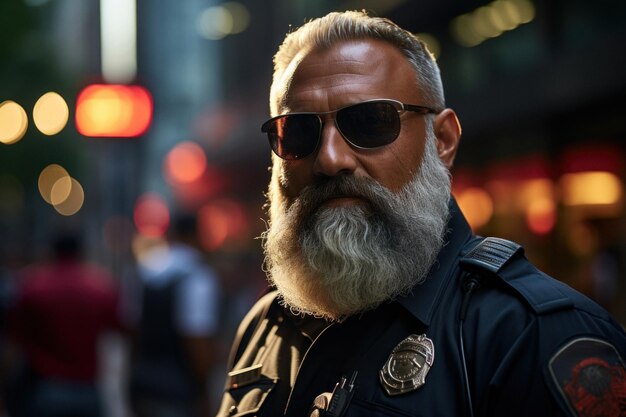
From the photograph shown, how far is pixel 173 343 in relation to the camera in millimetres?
6219

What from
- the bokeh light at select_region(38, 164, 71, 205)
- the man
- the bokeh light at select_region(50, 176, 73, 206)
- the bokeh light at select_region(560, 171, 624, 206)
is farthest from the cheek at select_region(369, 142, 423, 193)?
the bokeh light at select_region(50, 176, 73, 206)

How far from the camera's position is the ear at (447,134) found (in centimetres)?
255

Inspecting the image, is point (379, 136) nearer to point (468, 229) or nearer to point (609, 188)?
point (468, 229)

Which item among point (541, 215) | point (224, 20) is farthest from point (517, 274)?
point (224, 20)

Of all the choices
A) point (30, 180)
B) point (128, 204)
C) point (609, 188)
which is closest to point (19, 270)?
point (128, 204)

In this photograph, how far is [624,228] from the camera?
952cm

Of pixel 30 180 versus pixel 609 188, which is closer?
pixel 609 188

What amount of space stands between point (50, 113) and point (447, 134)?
20.8 metres

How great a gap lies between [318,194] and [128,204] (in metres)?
15.2

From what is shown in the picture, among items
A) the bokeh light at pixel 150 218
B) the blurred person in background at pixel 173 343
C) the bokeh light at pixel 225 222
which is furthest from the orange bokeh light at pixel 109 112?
the bokeh light at pixel 150 218

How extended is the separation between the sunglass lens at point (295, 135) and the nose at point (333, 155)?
0.11ft

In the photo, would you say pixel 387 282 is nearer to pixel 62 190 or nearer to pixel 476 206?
pixel 476 206

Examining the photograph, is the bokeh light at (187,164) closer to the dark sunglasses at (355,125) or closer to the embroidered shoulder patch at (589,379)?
the dark sunglasses at (355,125)

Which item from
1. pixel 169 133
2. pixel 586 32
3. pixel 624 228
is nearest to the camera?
pixel 624 228
